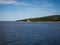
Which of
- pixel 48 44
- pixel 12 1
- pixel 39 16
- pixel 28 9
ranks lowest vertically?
pixel 48 44

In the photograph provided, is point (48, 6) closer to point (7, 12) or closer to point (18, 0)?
point (18, 0)

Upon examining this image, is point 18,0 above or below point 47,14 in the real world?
above

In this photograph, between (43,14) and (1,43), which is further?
(1,43)

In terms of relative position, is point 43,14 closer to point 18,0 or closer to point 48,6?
point 48,6

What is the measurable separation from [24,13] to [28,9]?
18 cm

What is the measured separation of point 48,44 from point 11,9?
119cm

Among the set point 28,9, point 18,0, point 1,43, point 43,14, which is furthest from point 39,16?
point 1,43

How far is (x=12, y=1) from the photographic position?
3172 millimetres

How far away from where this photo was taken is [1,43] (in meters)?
3.43

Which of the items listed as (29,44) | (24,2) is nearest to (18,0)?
(24,2)

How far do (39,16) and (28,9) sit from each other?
32 cm

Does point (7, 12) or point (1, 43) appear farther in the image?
point (1, 43)

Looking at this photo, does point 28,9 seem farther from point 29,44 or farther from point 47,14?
point 29,44

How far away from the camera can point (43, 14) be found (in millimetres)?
3176
